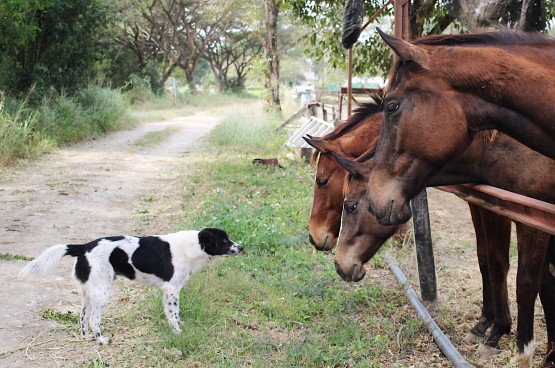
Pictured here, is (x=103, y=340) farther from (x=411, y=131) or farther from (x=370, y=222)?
(x=411, y=131)

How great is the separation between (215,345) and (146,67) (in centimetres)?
3196

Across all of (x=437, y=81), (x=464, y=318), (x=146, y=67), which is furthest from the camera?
(x=146, y=67)

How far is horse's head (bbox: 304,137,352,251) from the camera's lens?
15.5 feet

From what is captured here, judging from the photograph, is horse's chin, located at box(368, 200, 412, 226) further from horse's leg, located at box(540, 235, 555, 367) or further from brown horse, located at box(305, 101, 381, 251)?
brown horse, located at box(305, 101, 381, 251)

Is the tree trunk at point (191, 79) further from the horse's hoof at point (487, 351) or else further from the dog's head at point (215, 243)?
the horse's hoof at point (487, 351)

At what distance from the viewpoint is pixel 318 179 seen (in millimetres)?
4840

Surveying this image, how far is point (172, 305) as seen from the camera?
171 inches

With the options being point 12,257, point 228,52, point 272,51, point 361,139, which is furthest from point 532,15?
point 228,52

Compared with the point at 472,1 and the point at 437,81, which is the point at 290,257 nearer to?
the point at 472,1

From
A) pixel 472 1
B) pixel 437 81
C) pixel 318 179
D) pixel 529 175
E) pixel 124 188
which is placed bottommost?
pixel 124 188

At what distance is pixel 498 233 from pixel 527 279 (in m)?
0.63

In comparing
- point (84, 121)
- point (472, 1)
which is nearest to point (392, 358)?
point (472, 1)

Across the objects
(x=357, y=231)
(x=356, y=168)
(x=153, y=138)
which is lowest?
(x=153, y=138)

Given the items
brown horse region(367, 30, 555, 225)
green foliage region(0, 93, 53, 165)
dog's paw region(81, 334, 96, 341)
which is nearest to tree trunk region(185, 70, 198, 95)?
green foliage region(0, 93, 53, 165)
